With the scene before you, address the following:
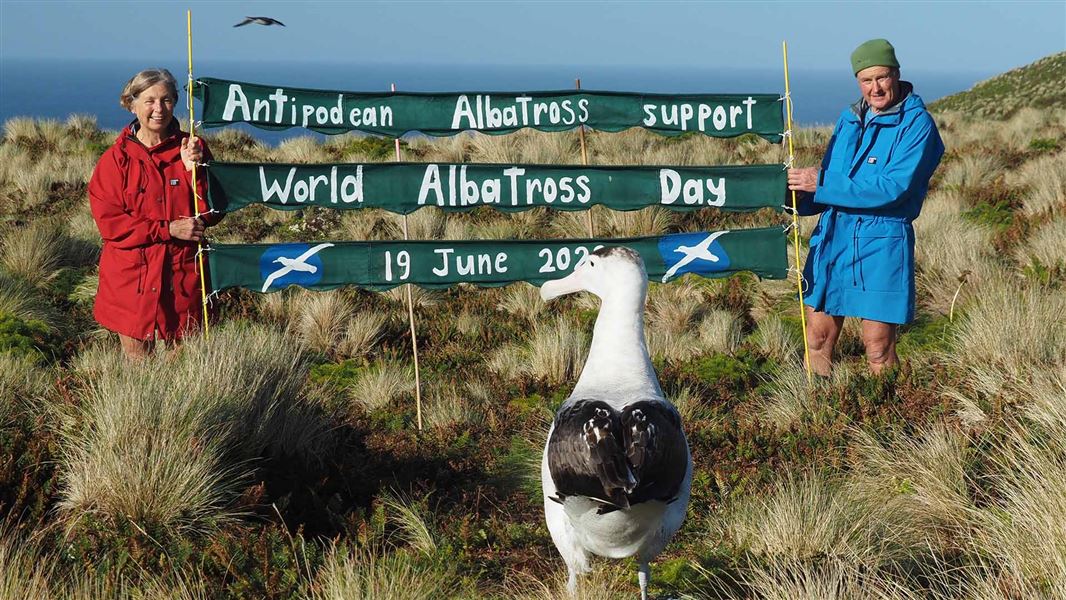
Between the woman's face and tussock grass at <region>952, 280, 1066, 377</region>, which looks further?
tussock grass at <region>952, 280, 1066, 377</region>

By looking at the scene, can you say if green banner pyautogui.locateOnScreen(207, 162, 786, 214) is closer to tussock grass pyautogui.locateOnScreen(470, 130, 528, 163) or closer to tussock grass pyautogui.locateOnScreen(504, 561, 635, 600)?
tussock grass pyautogui.locateOnScreen(504, 561, 635, 600)

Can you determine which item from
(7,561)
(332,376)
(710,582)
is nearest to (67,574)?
(7,561)

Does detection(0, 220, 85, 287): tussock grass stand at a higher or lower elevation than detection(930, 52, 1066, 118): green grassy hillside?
lower

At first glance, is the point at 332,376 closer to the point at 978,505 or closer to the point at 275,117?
the point at 275,117

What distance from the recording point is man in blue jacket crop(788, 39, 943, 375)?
563cm

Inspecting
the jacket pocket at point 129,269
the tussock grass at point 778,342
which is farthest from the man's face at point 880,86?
the jacket pocket at point 129,269

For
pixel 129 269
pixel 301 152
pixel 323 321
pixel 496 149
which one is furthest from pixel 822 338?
pixel 301 152

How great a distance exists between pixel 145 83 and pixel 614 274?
3031 mm

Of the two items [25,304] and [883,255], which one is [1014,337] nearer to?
[883,255]

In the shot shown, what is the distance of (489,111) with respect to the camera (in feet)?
21.5

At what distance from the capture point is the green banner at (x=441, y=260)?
6.06m

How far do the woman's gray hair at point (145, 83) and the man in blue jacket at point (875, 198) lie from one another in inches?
147

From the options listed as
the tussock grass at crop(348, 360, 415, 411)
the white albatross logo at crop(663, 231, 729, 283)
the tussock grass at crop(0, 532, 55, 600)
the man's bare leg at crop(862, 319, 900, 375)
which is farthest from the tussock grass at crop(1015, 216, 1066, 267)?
the tussock grass at crop(0, 532, 55, 600)

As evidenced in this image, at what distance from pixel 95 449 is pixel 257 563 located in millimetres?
922
